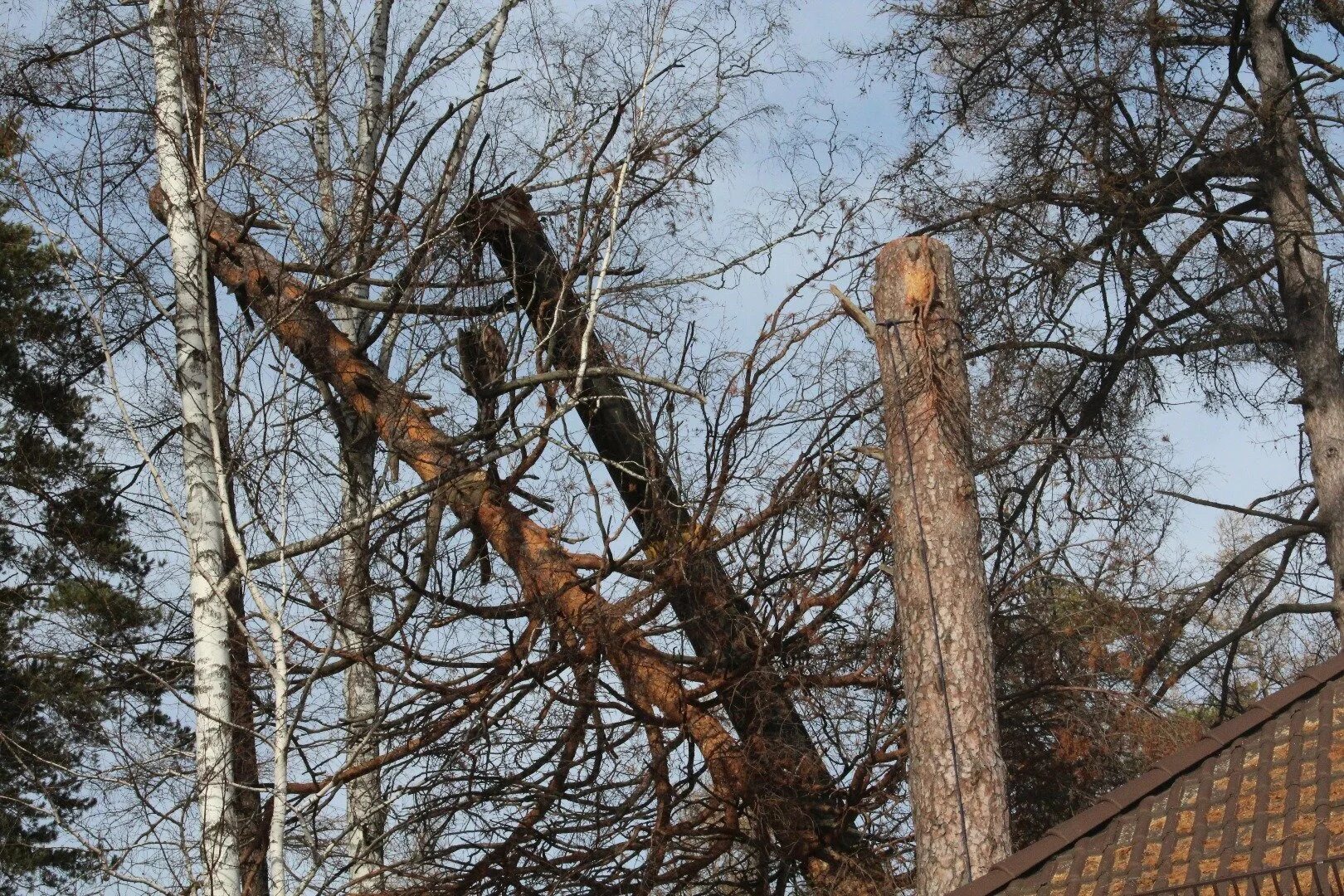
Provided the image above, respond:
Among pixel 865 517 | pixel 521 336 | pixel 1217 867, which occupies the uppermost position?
pixel 521 336

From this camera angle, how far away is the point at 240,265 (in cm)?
955

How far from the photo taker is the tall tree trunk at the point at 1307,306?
1180 centimetres

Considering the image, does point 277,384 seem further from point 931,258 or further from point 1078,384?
point 1078,384

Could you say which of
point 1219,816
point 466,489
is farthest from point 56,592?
point 1219,816

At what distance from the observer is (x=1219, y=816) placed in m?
6.35

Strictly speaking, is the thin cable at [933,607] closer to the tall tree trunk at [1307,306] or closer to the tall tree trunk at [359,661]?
the tall tree trunk at [359,661]

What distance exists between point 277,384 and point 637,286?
2.80m

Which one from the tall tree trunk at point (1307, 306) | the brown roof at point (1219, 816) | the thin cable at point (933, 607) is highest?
the tall tree trunk at point (1307, 306)

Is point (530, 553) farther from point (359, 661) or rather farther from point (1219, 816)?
point (1219, 816)

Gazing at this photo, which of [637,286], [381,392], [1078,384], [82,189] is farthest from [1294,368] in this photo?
[82,189]

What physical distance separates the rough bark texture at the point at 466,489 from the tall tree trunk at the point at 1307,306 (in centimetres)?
594

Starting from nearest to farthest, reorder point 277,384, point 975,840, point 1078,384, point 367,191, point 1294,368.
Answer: point 975,840 → point 277,384 → point 367,191 → point 1294,368 → point 1078,384

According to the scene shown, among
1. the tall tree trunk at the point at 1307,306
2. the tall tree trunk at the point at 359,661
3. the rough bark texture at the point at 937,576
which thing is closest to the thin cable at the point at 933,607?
the rough bark texture at the point at 937,576

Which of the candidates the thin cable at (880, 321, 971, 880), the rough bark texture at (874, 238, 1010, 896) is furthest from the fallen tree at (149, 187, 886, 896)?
the thin cable at (880, 321, 971, 880)
